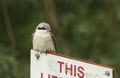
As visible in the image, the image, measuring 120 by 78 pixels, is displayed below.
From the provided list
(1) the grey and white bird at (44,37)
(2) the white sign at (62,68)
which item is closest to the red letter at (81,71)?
(2) the white sign at (62,68)

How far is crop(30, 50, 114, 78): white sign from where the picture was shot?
153 inches

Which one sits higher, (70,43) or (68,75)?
(68,75)

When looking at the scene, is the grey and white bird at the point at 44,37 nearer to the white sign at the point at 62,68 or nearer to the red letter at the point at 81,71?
the white sign at the point at 62,68

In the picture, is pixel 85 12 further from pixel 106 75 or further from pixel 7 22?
pixel 106 75

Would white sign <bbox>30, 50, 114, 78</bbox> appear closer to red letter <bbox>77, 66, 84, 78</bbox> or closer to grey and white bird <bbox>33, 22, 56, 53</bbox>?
red letter <bbox>77, 66, 84, 78</bbox>

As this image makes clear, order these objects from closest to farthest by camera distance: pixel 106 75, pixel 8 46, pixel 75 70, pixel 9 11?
pixel 106 75, pixel 75 70, pixel 8 46, pixel 9 11

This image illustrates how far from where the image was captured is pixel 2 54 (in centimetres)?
776

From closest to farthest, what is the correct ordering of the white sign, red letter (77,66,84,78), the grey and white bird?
1. the white sign
2. red letter (77,66,84,78)
3. the grey and white bird

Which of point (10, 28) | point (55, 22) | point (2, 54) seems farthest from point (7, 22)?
point (2, 54)

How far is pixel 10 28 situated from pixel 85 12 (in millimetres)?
1304

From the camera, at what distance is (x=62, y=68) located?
13.7 ft

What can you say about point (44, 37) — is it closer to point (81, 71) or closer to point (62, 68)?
point (62, 68)

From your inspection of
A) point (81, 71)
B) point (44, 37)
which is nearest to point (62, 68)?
point (81, 71)

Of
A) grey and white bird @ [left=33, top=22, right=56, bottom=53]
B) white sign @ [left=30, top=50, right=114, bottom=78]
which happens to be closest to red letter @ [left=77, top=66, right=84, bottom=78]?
white sign @ [left=30, top=50, right=114, bottom=78]
